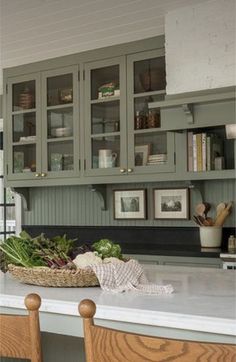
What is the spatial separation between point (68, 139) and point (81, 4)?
1.36m

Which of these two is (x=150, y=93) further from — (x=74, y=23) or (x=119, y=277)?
(x=119, y=277)

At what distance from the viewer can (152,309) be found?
4.28ft

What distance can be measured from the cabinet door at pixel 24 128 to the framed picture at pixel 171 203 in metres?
1.10

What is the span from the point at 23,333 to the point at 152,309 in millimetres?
339

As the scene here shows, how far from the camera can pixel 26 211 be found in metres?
4.98

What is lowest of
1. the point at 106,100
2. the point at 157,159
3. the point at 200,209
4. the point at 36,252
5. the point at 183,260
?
the point at 183,260

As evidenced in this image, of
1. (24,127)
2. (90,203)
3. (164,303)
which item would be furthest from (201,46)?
(164,303)

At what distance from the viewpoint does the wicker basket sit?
166cm

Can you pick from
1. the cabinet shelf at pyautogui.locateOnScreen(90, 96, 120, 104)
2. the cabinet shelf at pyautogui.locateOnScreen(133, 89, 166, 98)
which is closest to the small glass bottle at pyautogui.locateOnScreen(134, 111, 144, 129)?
the cabinet shelf at pyautogui.locateOnScreen(133, 89, 166, 98)

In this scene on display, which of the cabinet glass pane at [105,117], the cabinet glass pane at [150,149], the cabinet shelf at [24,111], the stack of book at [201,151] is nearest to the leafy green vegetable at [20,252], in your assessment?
the stack of book at [201,151]

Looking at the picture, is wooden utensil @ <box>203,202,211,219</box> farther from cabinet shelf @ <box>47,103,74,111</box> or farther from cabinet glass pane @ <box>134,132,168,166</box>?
cabinet shelf @ <box>47,103,74,111</box>

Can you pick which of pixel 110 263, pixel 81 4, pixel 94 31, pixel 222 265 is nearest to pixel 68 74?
pixel 94 31

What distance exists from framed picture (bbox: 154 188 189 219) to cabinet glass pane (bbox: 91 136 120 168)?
1.45 ft

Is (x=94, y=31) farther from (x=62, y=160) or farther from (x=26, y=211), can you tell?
(x=26, y=211)
